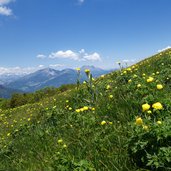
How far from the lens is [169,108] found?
5180 mm

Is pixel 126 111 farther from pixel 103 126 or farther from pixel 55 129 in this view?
pixel 55 129

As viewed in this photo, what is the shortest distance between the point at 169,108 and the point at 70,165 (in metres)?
1.85

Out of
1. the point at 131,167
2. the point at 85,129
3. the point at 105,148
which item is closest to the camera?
the point at 131,167

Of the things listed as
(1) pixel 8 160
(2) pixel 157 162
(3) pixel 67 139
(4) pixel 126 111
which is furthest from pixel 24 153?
(2) pixel 157 162

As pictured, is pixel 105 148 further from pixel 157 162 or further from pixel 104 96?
pixel 104 96

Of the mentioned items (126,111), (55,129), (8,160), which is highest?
(126,111)

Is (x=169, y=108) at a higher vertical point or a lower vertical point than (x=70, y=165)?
higher

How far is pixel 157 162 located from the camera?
349 cm

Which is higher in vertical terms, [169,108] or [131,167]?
[169,108]

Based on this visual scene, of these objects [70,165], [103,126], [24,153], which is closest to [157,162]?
[70,165]

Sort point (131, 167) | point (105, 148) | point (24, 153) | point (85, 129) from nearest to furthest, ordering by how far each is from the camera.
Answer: point (131, 167)
point (105, 148)
point (85, 129)
point (24, 153)

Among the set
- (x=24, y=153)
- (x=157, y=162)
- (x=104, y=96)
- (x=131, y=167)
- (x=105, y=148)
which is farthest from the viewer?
(x=104, y=96)

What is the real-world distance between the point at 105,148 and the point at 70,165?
2.67 feet

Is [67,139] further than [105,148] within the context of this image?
Yes
